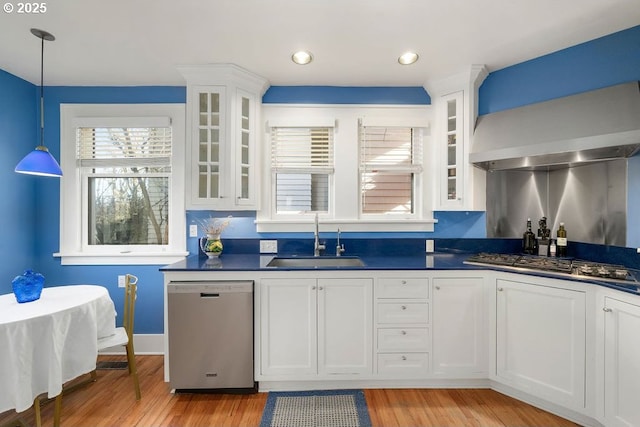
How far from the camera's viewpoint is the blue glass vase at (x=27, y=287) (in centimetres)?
180

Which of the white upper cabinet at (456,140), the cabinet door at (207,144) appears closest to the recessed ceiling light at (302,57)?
the cabinet door at (207,144)

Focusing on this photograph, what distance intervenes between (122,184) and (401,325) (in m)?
2.87

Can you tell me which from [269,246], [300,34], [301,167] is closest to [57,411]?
[269,246]

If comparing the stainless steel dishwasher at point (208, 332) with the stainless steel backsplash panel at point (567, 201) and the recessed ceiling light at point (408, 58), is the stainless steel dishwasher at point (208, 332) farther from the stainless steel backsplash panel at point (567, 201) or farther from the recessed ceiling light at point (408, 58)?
the stainless steel backsplash panel at point (567, 201)

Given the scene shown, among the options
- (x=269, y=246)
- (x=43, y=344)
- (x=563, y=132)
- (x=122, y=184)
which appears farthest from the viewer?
(x=122, y=184)

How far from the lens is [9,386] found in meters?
1.49

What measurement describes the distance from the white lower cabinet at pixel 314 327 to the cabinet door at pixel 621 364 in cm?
138

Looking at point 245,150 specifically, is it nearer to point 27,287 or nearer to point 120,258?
point 120,258

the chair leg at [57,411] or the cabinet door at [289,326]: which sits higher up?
the cabinet door at [289,326]

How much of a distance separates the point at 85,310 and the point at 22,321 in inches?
11.6

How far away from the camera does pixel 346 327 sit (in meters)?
2.12

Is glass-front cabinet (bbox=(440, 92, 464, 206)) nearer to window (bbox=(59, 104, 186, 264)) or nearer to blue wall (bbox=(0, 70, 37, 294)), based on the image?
window (bbox=(59, 104, 186, 264))

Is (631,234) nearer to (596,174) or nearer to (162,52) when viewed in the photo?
(596,174)

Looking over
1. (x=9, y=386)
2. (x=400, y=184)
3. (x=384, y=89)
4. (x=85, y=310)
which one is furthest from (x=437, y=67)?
(x=9, y=386)
